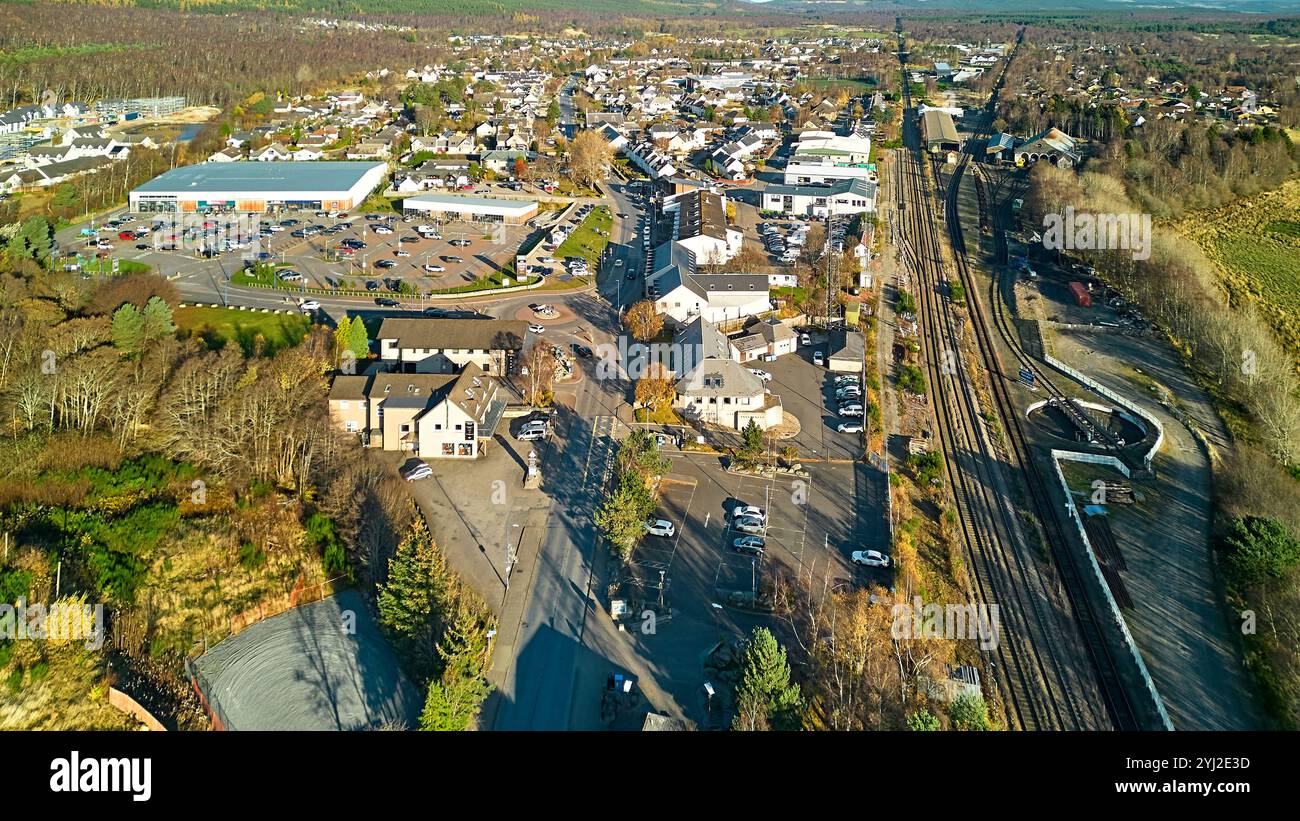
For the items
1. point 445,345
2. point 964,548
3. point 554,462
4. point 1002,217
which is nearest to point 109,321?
point 445,345

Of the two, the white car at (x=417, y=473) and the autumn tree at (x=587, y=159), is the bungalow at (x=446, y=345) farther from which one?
the autumn tree at (x=587, y=159)

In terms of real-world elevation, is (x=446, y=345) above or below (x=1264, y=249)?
below

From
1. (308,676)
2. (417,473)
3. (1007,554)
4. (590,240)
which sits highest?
(590,240)

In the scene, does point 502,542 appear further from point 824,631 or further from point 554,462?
point 824,631

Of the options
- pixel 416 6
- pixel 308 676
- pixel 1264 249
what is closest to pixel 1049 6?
pixel 416 6

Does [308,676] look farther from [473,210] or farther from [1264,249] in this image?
[1264,249]

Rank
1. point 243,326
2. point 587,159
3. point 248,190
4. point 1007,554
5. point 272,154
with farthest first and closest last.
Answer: point 272,154 → point 587,159 → point 248,190 → point 243,326 → point 1007,554

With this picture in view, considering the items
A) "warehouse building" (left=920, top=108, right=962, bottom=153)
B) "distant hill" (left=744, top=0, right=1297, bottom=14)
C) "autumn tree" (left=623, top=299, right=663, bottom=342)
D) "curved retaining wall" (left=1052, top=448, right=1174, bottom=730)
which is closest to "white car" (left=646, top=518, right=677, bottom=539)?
"curved retaining wall" (left=1052, top=448, right=1174, bottom=730)

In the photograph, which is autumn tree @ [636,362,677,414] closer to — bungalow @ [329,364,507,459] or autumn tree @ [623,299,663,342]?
bungalow @ [329,364,507,459]
